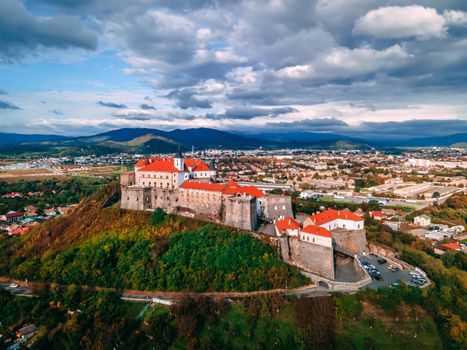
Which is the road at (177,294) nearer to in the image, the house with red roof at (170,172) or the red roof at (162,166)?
the house with red roof at (170,172)

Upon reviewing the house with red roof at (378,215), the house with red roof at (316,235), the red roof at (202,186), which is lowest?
the house with red roof at (378,215)

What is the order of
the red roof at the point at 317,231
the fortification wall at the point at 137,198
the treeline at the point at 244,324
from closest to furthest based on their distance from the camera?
the treeline at the point at 244,324, the red roof at the point at 317,231, the fortification wall at the point at 137,198

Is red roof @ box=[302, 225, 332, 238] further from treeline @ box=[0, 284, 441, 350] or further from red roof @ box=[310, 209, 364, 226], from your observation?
treeline @ box=[0, 284, 441, 350]

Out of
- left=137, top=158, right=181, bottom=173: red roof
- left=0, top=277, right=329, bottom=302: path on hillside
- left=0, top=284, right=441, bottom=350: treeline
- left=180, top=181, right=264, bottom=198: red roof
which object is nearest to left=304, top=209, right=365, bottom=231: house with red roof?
left=180, top=181, right=264, bottom=198: red roof

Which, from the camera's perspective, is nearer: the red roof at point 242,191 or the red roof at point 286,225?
the red roof at point 286,225

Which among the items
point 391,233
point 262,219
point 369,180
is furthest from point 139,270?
point 369,180

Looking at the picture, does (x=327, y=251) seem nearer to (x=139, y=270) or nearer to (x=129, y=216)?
(x=139, y=270)

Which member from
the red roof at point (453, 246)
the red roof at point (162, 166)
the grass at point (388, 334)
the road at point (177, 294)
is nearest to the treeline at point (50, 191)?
the red roof at point (162, 166)

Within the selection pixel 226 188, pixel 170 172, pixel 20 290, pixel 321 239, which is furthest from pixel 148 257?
pixel 321 239
